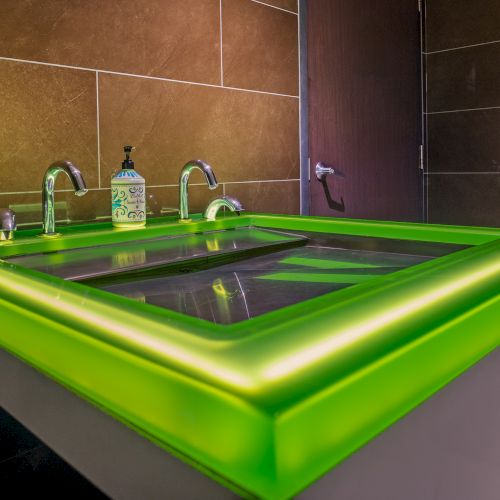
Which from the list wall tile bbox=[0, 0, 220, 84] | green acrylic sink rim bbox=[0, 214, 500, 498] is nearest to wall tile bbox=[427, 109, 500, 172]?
wall tile bbox=[0, 0, 220, 84]

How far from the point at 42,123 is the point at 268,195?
0.70m

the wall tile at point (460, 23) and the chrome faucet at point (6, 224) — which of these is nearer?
the chrome faucet at point (6, 224)

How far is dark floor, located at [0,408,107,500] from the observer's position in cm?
52

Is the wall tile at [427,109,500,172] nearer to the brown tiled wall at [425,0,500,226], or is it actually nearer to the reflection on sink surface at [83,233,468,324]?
the brown tiled wall at [425,0,500,226]

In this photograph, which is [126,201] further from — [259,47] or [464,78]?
[464,78]

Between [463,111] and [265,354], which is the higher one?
[463,111]

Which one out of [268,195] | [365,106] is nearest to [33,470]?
[268,195]

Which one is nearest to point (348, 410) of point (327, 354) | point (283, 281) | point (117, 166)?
point (327, 354)

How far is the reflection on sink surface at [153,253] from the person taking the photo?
816 millimetres

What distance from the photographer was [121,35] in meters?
1.25

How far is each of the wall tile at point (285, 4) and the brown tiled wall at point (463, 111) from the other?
95 centimetres

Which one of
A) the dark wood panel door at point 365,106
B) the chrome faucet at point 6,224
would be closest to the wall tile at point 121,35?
the chrome faucet at point 6,224

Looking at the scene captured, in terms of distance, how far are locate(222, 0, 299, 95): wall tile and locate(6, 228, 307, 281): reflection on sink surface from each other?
0.57 m

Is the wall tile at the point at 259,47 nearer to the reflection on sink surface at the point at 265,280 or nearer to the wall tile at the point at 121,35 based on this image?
the wall tile at the point at 121,35
